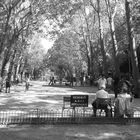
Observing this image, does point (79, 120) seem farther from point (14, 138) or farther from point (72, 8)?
point (72, 8)

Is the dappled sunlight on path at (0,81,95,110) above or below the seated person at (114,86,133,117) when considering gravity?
below

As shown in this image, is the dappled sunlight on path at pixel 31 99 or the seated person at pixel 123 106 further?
the dappled sunlight on path at pixel 31 99

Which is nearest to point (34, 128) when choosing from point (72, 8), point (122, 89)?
point (122, 89)

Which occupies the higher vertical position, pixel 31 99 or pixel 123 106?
pixel 123 106

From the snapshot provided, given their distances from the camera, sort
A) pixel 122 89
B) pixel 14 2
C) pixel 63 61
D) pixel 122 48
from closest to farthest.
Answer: pixel 122 89
pixel 14 2
pixel 122 48
pixel 63 61

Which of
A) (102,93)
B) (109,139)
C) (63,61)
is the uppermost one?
(63,61)

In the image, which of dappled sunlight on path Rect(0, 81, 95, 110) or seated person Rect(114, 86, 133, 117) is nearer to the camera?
seated person Rect(114, 86, 133, 117)

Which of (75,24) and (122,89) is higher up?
(75,24)

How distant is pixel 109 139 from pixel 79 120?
2194 millimetres

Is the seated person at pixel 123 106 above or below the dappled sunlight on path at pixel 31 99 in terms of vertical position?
above

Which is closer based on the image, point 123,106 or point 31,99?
point 123,106

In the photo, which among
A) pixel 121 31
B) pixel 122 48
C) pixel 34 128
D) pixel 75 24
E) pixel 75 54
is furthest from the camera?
pixel 75 54

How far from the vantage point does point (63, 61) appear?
7319 cm

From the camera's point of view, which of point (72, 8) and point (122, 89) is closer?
point (122, 89)
